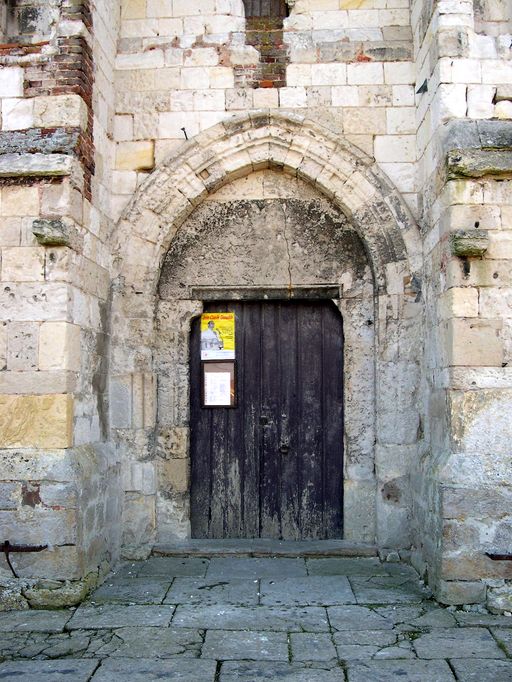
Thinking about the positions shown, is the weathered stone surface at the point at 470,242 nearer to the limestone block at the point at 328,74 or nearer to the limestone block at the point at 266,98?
the limestone block at the point at 328,74

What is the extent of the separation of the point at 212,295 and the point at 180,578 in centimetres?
211

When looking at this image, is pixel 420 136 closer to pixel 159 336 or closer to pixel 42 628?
pixel 159 336

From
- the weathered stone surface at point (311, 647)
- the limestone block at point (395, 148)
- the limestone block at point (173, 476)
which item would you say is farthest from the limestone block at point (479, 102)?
the weathered stone surface at point (311, 647)

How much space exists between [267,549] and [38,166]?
314 centimetres

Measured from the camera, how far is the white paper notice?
5.47 meters

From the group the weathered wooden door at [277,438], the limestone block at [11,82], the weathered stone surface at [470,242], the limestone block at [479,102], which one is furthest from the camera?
the weathered wooden door at [277,438]

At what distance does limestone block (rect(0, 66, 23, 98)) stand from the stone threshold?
3388 millimetres

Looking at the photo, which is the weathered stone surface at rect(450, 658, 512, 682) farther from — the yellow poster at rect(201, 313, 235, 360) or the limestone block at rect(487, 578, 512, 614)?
the yellow poster at rect(201, 313, 235, 360)

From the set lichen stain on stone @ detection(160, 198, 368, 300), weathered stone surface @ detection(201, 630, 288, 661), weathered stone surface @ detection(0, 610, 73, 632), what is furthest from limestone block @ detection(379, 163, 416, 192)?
weathered stone surface @ detection(0, 610, 73, 632)

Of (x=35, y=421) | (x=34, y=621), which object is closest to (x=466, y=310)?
(x=35, y=421)

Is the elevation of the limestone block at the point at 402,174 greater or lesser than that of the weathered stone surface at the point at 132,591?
greater

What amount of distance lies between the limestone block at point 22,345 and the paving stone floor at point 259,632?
4.90ft

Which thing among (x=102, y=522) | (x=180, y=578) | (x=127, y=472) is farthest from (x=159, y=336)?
(x=180, y=578)

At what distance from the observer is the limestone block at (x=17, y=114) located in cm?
465
